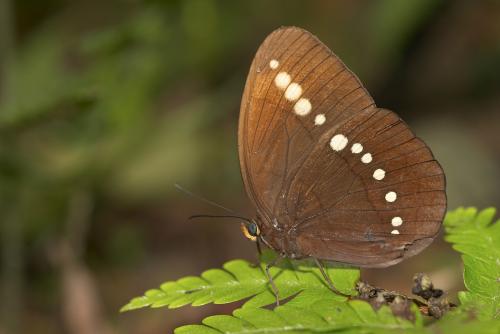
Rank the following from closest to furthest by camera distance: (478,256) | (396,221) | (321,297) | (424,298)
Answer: (424,298) → (321,297) → (478,256) → (396,221)

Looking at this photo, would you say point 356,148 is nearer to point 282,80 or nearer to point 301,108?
point 301,108

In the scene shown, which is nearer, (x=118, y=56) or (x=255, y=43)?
(x=118, y=56)

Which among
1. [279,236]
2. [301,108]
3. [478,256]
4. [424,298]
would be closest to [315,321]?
[424,298]

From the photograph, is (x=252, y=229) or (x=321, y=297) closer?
(x=321, y=297)

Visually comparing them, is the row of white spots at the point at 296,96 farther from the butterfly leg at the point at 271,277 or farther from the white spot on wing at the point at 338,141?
the butterfly leg at the point at 271,277

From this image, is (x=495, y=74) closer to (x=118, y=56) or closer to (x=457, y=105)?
(x=457, y=105)

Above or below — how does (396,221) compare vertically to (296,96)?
below

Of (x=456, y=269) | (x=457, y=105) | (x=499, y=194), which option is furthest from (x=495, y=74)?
(x=456, y=269)
